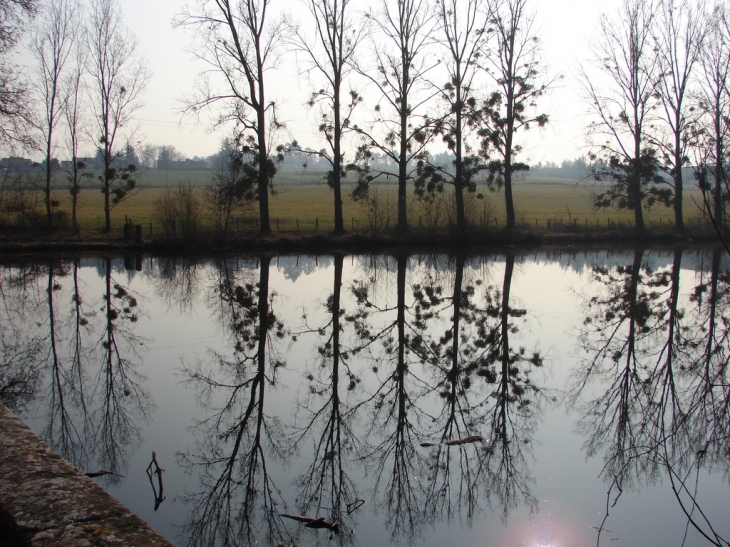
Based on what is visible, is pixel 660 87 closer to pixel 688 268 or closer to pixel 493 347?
pixel 688 268

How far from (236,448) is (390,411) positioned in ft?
6.66

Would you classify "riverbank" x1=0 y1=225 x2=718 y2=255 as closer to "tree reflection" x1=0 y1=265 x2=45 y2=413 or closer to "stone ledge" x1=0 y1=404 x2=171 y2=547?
"tree reflection" x1=0 y1=265 x2=45 y2=413

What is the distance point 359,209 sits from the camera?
1924 inches

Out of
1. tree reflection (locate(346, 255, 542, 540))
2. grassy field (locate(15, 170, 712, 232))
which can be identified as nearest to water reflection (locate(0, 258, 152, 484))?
tree reflection (locate(346, 255, 542, 540))

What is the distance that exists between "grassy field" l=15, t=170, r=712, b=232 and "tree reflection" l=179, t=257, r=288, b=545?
884 inches

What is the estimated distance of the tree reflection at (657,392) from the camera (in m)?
5.87

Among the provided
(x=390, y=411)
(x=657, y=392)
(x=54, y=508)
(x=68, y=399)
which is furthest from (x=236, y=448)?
(x=657, y=392)

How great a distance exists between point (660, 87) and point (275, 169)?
24315 mm

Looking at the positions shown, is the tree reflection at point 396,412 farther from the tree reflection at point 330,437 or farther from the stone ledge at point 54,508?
the stone ledge at point 54,508

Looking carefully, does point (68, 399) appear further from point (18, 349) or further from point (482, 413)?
point (482, 413)

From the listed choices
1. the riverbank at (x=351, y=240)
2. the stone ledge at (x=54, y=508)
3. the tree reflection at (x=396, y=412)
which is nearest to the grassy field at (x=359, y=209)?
the riverbank at (x=351, y=240)

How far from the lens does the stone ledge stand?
3.56m

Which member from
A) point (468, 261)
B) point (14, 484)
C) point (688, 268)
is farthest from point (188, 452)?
point (688, 268)

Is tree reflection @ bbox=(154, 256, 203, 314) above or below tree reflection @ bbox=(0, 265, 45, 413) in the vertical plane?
above
